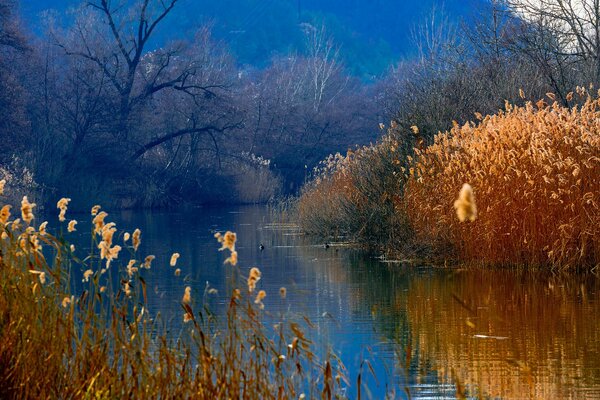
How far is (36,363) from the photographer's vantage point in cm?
576

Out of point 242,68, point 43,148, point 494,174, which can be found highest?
point 242,68

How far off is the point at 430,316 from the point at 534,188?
3.39 m

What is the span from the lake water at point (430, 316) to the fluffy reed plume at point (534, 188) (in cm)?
40

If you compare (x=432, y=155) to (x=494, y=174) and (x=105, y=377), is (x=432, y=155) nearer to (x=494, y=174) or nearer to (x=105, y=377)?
(x=494, y=174)

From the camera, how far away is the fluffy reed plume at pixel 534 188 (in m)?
13.4

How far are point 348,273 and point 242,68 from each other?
331 ft

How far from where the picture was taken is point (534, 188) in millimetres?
13656

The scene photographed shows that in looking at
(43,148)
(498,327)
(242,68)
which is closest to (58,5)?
(242,68)

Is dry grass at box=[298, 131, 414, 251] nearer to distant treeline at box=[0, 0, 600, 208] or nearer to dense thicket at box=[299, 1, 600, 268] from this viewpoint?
dense thicket at box=[299, 1, 600, 268]

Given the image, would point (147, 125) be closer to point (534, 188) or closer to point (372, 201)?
point (372, 201)

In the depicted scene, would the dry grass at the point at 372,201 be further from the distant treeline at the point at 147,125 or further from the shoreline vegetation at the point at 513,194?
the distant treeline at the point at 147,125

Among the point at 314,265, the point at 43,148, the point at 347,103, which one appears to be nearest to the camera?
the point at 314,265

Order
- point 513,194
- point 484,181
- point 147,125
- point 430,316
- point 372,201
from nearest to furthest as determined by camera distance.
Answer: point 430,316 < point 513,194 < point 484,181 < point 372,201 < point 147,125

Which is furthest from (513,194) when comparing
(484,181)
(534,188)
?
(484,181)
